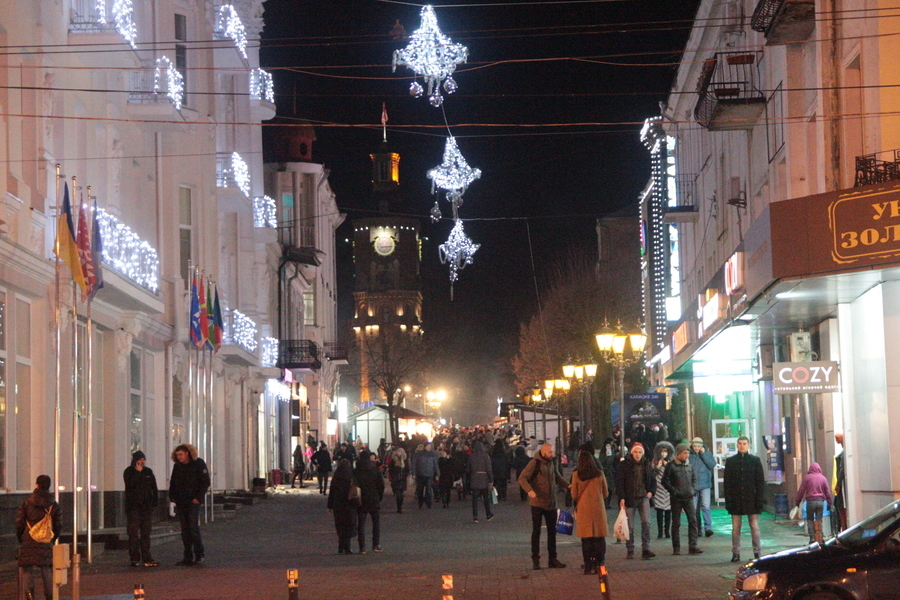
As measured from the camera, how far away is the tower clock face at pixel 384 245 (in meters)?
153

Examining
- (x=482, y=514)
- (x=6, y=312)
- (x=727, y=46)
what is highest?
(x=727, y=46)

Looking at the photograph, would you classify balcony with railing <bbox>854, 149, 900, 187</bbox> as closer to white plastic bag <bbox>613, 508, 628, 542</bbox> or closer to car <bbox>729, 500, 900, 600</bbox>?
white plastic bag <bbox>613, 508, 628, 542</bbox>

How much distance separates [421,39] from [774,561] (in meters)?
10.1

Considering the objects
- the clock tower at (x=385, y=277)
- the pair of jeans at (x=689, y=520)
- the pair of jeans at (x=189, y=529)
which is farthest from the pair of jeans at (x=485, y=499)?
the clock tower at (x=385, y=277)

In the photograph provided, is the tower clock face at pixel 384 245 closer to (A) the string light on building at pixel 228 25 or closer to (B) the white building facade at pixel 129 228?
(B) the white building facade at pixel 129 228

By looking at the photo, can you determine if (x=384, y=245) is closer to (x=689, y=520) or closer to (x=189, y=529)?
(x=689, y=520)

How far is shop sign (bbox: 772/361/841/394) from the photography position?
1923 cm

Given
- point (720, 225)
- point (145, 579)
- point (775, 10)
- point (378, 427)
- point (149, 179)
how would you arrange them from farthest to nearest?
1. point (378, 427)
2. point (720, 225)
3. point (149, 179)
4. point (775, 10)
5. point (145, 579)

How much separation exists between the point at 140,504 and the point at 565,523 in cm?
641

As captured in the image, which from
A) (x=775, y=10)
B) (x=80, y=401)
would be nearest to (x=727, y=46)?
(x=775, y=10)

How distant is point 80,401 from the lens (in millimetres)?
23438

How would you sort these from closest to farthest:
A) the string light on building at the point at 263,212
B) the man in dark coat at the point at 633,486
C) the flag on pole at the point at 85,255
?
the flag on pole at the point at 85,255, the man in dark coat at the point at 633,486, the string light on building at the point at 263,212

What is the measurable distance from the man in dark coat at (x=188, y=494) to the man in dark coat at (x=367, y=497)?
271 centimetres

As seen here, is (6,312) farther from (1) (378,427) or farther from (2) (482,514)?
(1) (378,427)
